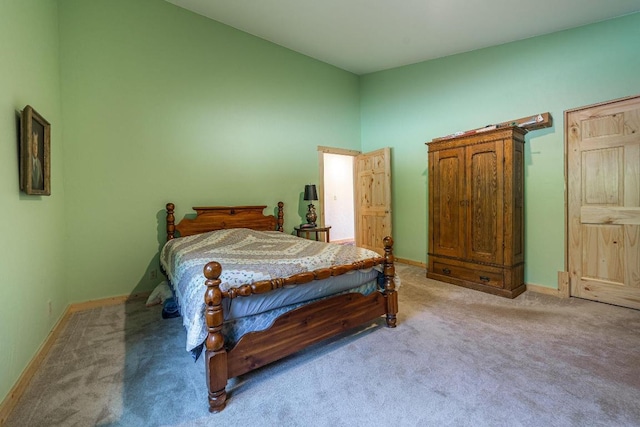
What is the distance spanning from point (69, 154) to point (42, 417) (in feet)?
7.93

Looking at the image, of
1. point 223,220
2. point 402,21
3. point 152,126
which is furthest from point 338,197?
point 152,126

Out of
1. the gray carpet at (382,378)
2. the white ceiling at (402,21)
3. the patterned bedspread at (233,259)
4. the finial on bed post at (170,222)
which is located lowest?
the gray carpet at (382,378)

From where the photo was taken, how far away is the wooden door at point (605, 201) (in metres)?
2.80

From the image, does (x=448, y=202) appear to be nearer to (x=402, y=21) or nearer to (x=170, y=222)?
(x=402, y=21)

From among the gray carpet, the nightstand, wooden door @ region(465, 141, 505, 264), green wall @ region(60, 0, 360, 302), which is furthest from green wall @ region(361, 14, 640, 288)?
green wall @ region(60, 0, 360, 302)

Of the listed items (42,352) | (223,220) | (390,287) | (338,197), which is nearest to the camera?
(42,352)

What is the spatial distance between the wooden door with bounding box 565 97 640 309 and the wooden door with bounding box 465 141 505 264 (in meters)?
0.72

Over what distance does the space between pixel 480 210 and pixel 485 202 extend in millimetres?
109

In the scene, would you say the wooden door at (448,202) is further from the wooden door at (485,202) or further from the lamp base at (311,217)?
the lamp base at (311,217)

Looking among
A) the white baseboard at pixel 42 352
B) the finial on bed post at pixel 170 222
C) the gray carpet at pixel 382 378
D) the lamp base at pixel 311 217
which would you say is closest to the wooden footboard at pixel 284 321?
the gray carpet at pixel 382 378

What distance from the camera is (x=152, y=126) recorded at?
131 inches

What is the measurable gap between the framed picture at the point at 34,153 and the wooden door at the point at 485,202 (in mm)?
4061

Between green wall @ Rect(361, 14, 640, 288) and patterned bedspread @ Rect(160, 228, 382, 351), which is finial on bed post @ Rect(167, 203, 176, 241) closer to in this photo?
patterned bedspread @ Rect(160, 228, 382, 351)

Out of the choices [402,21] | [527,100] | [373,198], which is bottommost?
[373,198]
